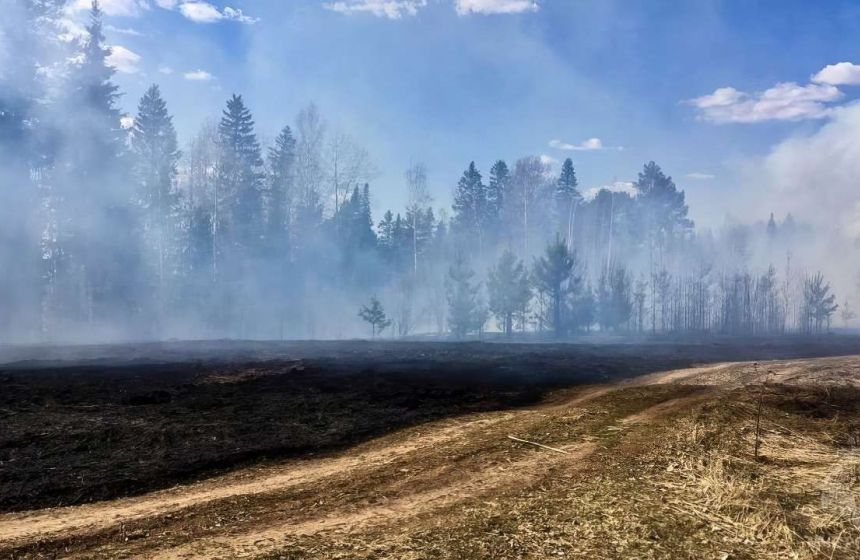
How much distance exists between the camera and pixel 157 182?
41.5 metres

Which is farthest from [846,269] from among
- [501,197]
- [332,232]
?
[332,232]

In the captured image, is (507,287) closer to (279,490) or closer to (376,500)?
(279,490)

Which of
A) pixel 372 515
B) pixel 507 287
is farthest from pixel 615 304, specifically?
pixel 372 515

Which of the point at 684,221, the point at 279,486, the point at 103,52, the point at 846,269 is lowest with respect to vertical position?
the point at 279,486

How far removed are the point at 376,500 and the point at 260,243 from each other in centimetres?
4230

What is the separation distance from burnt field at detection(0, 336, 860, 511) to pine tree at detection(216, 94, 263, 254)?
22.4 m

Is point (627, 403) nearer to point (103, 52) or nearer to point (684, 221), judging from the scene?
point (103, 52)

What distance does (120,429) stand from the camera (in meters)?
10.0

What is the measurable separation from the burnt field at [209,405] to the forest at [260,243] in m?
14.2

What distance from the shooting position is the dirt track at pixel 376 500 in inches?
219

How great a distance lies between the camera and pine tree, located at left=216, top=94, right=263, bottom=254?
45406 millimetres

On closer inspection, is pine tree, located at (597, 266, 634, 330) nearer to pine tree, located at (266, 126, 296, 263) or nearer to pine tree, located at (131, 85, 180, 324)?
pine tree, located at (266, 126, 296, 263)

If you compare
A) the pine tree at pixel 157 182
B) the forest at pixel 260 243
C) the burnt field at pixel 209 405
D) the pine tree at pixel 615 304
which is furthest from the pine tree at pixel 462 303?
the pine tree at pixel 157 182

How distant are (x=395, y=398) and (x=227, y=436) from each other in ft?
15.9
